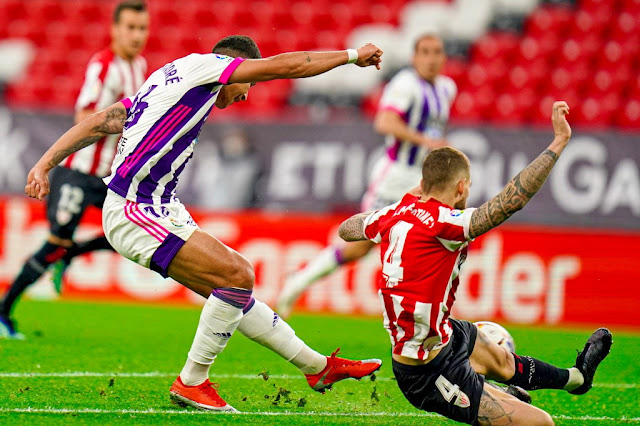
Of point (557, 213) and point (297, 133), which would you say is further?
point (297, 133)

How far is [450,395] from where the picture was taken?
4.61 metres

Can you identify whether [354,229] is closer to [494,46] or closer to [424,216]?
[424,216]

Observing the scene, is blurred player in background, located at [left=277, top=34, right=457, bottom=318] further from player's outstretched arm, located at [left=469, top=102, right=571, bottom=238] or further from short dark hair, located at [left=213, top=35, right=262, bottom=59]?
player's outstretched arm, located at [left=469, top=102, right=571, bottom=238]

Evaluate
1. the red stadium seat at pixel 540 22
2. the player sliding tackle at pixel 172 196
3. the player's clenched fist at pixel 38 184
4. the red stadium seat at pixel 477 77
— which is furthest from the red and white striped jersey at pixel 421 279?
the red stadium seat at pixel 540 22

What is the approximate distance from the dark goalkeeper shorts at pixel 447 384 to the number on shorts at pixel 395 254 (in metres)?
0.40

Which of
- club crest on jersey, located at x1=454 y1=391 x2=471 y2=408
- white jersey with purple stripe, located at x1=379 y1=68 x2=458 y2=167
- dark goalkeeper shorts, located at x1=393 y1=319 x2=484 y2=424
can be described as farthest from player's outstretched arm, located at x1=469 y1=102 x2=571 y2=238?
white jersey with purple stripe, located at x1=379 y1=68 x2=458 y2=167

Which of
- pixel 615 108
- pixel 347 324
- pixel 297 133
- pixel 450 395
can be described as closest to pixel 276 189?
pixel 297 133

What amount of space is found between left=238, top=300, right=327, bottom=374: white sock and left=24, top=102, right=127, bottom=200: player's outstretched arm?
4.02 ft

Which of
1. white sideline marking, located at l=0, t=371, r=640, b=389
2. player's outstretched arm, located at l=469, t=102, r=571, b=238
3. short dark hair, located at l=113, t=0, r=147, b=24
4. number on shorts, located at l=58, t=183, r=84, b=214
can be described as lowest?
white sideline marking, located at l=0, t=371, r=640, b=389

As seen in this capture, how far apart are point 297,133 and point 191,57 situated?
24.1ft

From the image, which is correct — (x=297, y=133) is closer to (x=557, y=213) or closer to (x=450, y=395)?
(x=557, y=213)

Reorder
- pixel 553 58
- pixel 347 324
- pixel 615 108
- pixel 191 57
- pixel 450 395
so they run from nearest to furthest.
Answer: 1. pixel 450 395
2. pixel 191 57
3. pixel 347 324
4. pixel 615 108
5. pixel 553 58

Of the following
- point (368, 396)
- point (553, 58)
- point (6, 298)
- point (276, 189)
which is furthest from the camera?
point (553, 58)

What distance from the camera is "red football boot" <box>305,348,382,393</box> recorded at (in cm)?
548
